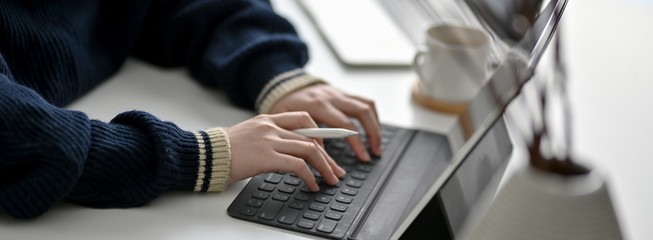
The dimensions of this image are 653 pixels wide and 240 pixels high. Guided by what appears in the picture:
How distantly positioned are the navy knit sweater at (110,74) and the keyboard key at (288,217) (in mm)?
75

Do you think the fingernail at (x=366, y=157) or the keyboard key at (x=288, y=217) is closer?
the keyboard key at (x=288, y=217)

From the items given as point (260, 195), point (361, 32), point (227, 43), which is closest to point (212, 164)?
point (260, 195)

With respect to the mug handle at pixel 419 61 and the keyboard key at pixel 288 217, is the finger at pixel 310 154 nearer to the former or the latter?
the keyboard key at pixel 288 217

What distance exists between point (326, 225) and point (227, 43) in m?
0.39

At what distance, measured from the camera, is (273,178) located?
30.5 inches

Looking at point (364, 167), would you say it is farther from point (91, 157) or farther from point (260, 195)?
point (91, 157)

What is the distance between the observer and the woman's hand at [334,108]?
879mm

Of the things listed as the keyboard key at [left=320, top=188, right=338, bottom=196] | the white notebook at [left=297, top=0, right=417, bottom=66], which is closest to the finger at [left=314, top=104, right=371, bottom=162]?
the keyboard key at [left=320, top=188, right=338, bottom=196]

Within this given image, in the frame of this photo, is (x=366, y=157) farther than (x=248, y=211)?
Yes

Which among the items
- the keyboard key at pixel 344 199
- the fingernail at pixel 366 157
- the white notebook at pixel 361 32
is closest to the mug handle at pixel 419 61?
the white notebook at pixel 361 32

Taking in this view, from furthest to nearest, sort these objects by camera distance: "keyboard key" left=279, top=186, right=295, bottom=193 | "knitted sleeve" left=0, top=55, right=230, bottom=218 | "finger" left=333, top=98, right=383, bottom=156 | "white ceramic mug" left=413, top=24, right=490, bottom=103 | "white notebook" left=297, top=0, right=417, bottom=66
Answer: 1. "white notebook" left=297, top=0, right=417, bottom=66
2. "white ceramic mug" left=413, top=24, right=490, bottom=103
3. "finger" left=333, top=98, right=383, bottom=156
4. "keyboard key" left=279, top=186, right=295, bottom=193
5. "knitted sleeve" left=0, top=55, right=230, bottom=218

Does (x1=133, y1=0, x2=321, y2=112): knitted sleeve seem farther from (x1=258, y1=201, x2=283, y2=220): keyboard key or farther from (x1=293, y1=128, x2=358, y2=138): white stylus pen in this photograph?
(x1=258, y1=201, x2=283, y2=220): keyboard key

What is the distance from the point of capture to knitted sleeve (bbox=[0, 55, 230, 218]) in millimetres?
644

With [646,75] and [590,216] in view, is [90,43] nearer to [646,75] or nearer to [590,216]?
[590,216]
